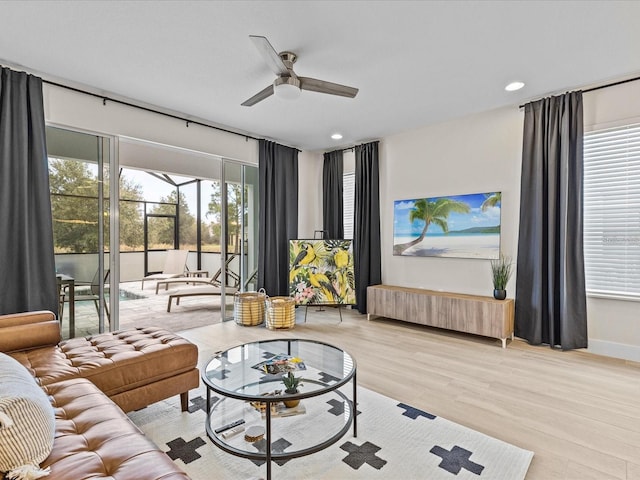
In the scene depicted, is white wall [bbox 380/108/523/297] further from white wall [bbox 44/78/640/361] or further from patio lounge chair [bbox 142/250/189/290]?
patio lounge chair [bbox 142/250/189/290]

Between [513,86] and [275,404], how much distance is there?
11.4ft

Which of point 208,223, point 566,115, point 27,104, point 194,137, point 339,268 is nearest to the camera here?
point 27,104

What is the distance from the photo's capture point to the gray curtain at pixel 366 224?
5074 mm

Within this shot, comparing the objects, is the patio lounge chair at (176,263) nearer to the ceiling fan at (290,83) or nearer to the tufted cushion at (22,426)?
the ceiling fan at (290,83)

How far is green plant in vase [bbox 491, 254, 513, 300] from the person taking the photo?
3775 mm

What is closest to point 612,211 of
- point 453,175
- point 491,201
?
point 491,201

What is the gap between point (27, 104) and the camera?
3053 millimetres

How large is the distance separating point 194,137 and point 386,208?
277 centimetres

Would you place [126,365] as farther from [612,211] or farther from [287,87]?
[612,211]

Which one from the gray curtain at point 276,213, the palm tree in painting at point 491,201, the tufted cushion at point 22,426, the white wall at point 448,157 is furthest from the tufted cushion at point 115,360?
the palm tree in painting at point 491,201

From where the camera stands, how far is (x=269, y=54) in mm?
2357

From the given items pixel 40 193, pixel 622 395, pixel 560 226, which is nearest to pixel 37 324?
pixel 40 193

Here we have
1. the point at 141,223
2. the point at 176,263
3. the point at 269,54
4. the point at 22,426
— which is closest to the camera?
the point at 22,426

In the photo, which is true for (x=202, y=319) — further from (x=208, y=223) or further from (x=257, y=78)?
(x=208, y=223)
